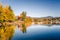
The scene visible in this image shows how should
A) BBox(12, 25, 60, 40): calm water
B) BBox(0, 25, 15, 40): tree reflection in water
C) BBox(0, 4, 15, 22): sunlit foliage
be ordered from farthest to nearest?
BBox(0, 4, 15, 22): sunlit foliage
BBox(12, 25, 60, 40): calm water
BBox(0, 25, 15, 40): tree reflection in water

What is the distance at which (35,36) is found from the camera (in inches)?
184

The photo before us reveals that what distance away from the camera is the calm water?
4609 mm

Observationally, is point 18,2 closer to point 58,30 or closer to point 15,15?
point 15,15

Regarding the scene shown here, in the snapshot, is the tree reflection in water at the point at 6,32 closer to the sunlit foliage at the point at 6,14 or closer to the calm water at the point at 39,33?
the calm water at the point at 39,33

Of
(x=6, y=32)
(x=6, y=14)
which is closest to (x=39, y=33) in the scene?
(x=6, y=32)

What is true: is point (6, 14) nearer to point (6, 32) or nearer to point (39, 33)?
point (6, 32)

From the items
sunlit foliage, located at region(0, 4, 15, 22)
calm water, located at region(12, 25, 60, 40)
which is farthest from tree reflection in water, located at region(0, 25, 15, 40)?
sunlit foliage, located at region(0, 4, 15, 22)

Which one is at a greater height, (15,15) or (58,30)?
(15,15)

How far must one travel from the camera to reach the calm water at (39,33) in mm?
4609

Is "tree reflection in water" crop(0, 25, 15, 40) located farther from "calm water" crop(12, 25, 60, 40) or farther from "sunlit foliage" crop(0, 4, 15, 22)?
"sunlit foliage" crop(0, 4, 15, 22)

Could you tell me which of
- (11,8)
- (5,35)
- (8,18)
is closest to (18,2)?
(11,8)

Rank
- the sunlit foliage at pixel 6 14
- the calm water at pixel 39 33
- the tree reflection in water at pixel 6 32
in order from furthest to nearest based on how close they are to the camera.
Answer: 1. the sunlit foliage at pixel 6 14
2. the calm water at pixel 39 33
3. the tree reflection in water at pixel 6 32

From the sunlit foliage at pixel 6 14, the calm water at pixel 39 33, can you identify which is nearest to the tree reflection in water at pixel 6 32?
the calm water at pixel 39 33

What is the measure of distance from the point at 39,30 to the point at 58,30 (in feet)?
1.74
